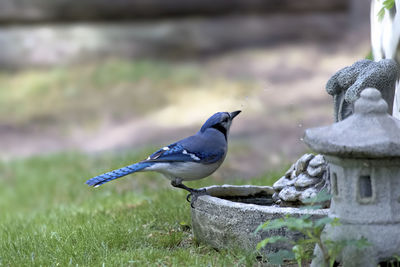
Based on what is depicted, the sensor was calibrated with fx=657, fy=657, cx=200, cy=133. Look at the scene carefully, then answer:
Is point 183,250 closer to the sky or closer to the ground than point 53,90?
closer to the ground

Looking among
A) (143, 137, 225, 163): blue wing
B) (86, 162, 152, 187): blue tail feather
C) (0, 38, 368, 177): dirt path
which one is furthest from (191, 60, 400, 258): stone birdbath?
(0, 38, 368, 177): dirt path

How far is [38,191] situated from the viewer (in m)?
7.62

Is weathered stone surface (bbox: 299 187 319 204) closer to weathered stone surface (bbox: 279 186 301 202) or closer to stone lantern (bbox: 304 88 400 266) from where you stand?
weathered stone surface (bbox: 279 186 301 202)

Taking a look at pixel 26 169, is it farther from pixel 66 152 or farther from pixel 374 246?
pixel 374 246

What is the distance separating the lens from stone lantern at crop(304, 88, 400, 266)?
282 cm

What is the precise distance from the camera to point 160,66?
36.2 feet

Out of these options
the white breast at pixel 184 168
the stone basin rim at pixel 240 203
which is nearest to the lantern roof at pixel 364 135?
the stone basin rim at pixel 240 203

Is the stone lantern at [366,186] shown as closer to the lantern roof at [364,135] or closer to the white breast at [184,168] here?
the lantern roof at [364,135]

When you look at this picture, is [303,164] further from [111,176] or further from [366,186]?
[111,176]

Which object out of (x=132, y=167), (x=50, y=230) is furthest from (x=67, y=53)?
(x=132, y=167)

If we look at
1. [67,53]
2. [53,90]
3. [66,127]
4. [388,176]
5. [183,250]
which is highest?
[67,53]

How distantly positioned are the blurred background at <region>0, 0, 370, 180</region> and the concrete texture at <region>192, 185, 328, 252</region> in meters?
5.29

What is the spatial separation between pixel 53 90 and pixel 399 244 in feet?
28.0

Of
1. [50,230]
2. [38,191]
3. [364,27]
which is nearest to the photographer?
[50,230]
